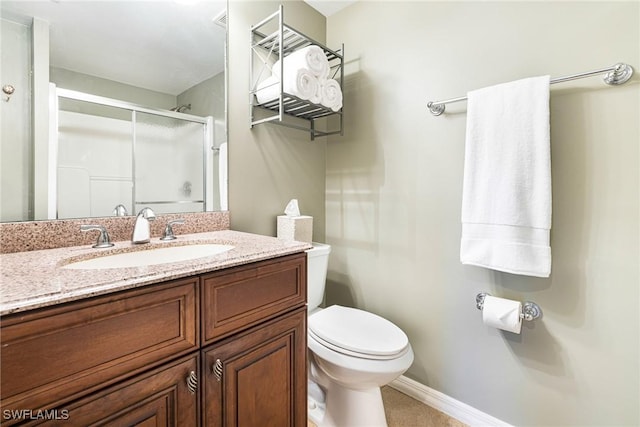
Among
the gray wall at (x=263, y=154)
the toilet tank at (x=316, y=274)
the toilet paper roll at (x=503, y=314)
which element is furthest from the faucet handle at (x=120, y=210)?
the toilet paper roll at (x=503, y=314)

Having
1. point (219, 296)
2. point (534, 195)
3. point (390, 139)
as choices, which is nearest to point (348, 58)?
point (390, 139)

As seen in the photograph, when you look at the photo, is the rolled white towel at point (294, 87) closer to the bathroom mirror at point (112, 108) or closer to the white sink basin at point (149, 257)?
the bathroom mirror at point (112, 108)

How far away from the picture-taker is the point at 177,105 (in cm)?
129

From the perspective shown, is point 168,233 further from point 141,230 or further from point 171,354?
point 171,354

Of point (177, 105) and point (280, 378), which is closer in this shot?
point (280, 378)

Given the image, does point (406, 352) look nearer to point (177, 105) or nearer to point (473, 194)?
point (473, 194)

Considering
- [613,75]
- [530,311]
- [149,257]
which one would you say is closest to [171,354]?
[149,257]

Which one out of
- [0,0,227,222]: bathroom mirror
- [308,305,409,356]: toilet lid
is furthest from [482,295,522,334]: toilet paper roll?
[0,0,227,222]: bathroom mirror

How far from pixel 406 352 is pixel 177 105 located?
1.44 m

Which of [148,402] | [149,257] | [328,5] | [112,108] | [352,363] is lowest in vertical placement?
[352,363]

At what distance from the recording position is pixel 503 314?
1.19 meters

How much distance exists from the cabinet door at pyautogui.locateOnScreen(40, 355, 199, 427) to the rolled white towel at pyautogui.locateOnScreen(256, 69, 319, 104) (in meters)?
1.16

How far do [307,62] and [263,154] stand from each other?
1.67 ft

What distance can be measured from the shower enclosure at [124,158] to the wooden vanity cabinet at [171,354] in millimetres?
612
